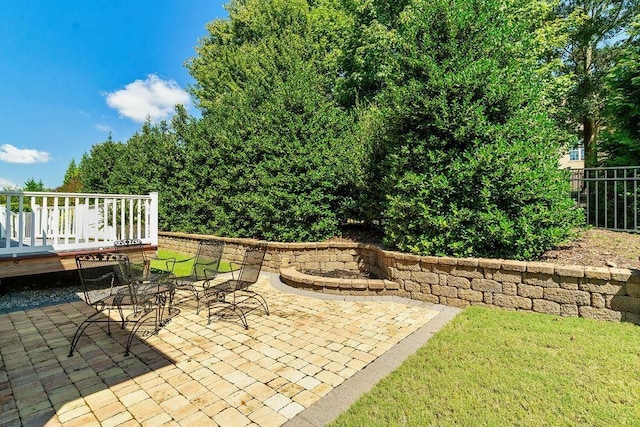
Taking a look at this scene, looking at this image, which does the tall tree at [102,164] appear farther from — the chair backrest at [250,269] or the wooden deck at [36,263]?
the chair backrest at [250,269]

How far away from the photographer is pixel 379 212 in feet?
24.1

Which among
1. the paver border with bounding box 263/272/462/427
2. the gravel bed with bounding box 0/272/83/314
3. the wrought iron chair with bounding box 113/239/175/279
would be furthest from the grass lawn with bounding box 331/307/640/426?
the gravel bed with bounding box 0/272/83/314

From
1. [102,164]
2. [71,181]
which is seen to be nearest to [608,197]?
[102,164]

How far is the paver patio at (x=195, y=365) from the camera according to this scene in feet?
7.88

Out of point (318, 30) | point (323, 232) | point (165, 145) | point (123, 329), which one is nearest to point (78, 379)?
point (123, 329)

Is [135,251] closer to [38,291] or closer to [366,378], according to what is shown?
[38,291]

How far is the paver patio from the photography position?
2402 millimetres

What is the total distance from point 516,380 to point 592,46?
19.5m

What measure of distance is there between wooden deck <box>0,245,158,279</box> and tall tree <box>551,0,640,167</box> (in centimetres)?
1872

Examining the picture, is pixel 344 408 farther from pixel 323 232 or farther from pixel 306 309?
pixel 323 232

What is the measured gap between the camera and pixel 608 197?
25.2 ft

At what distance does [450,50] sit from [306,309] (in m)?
5.10

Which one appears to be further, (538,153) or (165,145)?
(165,145)

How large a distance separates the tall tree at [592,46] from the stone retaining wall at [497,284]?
13500 mm
